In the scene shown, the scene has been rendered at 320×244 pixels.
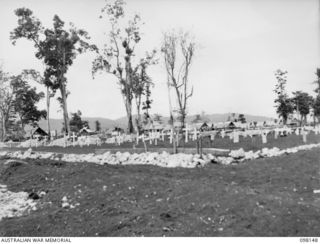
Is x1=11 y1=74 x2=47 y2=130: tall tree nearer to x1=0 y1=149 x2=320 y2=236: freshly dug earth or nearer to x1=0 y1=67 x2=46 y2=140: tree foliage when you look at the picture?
x1=0 y1=67 x2=46 y2=140: tree foliage

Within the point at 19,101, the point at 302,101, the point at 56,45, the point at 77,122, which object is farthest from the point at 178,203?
the point at 77,122

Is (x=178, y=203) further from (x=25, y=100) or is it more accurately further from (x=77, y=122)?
(x=77, y=122)

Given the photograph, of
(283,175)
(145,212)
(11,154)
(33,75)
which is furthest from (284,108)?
(145,212)

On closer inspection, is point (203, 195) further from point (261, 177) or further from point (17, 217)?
point (17, 217)

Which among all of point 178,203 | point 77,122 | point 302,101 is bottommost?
point 178,203

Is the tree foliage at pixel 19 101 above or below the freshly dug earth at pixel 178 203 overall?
above

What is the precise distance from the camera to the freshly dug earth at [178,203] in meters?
7.52

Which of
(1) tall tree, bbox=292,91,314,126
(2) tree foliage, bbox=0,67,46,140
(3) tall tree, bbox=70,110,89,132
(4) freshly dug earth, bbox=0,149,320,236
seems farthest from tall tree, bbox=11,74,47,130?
(1) tall tree, bbox=292,91,314,126

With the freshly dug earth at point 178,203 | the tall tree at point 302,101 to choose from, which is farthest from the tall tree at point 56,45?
the tall tree at point 302,101

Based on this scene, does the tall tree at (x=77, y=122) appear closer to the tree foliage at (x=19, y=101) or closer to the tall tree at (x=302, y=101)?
the tree foliage at (x=19, y=101)

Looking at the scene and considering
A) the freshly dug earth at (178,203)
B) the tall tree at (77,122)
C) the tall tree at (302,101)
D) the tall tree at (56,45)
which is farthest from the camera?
the tall tree at (77,122)

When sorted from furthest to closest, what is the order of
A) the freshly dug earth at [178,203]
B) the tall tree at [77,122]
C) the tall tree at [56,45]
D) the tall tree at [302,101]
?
the tall tree at [77,122] → the tall tree at [302,101] → the tall tree at [56,45] → the freshly dug earth at [178,203]

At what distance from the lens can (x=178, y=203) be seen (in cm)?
888

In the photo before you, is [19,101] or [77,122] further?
[77,122]
